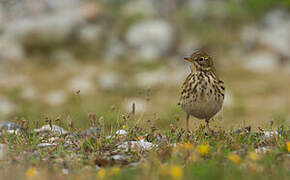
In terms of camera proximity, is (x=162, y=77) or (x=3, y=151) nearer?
(x=3, y=151)

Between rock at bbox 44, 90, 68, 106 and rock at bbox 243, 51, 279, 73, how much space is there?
5.28 metres

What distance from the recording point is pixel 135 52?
56.1ft

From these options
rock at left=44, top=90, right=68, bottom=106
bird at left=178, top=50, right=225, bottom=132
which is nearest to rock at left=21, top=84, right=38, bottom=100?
rock at left=44, top=90, right=68, bottom=106

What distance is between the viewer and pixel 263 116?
1329 cm

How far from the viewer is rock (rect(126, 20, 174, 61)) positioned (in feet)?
55.6

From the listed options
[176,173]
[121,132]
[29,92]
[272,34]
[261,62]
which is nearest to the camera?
[176,173]

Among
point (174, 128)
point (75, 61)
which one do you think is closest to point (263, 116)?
point (75, 61)

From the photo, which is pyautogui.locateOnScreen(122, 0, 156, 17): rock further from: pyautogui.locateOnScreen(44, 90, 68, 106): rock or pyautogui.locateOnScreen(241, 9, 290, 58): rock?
pyautogui.locateOnScreen(44, 90, 68, 106): rock

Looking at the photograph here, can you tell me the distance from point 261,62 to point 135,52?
362cm

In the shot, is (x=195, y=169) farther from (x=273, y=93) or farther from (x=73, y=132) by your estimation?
(x=273, y=93)

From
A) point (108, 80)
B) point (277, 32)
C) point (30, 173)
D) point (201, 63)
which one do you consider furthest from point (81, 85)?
point (30, 173)

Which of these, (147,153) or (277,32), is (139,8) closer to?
(277,32)

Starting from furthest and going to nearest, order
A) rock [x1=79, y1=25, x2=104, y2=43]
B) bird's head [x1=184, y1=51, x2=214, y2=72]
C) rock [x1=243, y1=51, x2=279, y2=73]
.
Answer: rock [x1=79, y1=25, x2=104, y2=43] → rock [x1=243, y1=51, x2=279, y2=73] → bird's head [x1=184, y1=51, x2=214, y2=72]

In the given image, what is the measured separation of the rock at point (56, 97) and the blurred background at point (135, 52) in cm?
2
